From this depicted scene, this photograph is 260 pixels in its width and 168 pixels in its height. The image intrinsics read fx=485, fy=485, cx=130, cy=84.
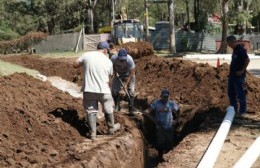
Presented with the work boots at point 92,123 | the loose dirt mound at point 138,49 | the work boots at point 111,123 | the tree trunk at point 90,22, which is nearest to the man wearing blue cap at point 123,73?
the work boots at point 111,123

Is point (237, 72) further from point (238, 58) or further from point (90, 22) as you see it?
point (90, 22)

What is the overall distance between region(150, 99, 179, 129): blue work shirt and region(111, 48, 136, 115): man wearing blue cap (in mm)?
1044

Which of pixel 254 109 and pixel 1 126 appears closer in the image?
pixel 1 126

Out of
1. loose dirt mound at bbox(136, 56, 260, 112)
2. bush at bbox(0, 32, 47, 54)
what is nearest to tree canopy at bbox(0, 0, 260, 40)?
bush at bbox(0, 32, 47, 54)

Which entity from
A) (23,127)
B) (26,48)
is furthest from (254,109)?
(26,48)

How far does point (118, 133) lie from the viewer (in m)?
9.23

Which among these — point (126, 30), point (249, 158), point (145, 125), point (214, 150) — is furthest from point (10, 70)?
point (126, 30)

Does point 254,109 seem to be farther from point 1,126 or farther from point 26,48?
point 26,48

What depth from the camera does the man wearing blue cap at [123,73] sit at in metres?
11.2

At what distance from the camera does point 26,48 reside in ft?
144

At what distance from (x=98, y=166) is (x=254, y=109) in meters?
5.40

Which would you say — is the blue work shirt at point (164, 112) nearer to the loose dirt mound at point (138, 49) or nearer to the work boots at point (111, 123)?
the work boots at point (111, 123)

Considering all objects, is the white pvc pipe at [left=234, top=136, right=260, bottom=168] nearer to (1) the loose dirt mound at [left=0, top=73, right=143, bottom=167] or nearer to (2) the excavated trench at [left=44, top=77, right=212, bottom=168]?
(1) the loose dirt mound at [left=0, top=73, right=143, bottom=167]

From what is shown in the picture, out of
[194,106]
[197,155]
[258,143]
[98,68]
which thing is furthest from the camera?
[194,106]
